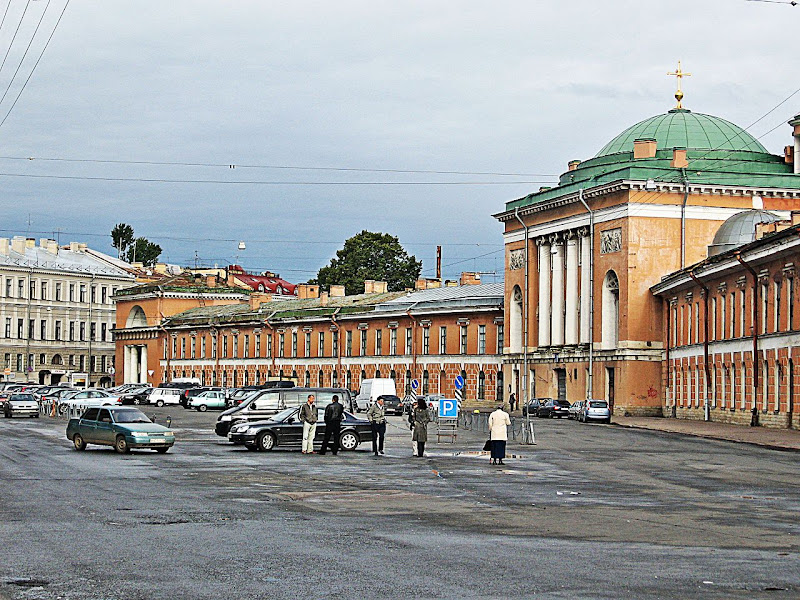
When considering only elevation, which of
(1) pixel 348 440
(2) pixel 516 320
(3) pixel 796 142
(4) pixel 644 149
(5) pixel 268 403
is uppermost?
(3) pixel 796 142

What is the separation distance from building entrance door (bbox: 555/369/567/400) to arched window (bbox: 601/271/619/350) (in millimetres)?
5470

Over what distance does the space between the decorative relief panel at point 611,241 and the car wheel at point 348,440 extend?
42356mm

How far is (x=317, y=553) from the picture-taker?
14.4 metres

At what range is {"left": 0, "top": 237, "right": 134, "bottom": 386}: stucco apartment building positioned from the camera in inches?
5138

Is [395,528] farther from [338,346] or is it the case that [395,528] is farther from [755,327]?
[338,346]

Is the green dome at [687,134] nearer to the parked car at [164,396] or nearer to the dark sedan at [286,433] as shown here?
the parked car at [164,396]

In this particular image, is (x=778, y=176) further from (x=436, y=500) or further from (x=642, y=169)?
(x=436, y=500)

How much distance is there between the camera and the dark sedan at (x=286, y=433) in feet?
120

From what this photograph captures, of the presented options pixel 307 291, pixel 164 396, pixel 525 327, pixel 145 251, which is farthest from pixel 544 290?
pixel 145 251

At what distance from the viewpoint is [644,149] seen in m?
82.4

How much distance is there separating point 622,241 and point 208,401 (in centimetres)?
2864

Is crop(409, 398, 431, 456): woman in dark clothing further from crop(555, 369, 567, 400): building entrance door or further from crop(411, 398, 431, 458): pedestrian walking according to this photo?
crop(555, 369, 567, 400): building entrance door

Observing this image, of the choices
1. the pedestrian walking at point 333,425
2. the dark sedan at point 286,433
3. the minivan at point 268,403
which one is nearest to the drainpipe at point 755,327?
the minivan at point 268,403

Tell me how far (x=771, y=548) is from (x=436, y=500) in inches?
292
